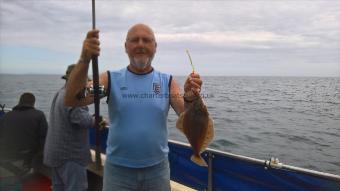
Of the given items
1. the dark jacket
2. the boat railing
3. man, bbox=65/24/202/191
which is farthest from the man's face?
the dark jacket

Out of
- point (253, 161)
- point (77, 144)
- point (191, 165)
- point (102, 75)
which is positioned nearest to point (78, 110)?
point (77, 144)

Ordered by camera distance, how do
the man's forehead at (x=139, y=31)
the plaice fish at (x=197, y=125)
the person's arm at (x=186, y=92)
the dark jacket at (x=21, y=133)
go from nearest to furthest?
the person's arm at (x=186, y=92) → the plaice fish at (x=197, y=125) → the man's forehead at (x=139, y=31) → the dark jacket at (x=21, y=133)

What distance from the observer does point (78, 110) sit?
458 cm

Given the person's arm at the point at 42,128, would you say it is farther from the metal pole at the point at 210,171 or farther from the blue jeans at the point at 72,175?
the metal pole at the point at 210,171

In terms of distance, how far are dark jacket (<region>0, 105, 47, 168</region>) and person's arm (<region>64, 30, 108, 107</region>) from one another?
3.13m

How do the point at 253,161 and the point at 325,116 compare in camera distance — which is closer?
the point at 253,161

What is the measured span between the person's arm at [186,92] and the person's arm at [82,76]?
2.16ft

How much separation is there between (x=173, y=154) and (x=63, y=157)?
1.55 metres

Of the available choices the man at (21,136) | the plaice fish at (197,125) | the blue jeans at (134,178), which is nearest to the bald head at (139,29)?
the plaice fish at (197,125)

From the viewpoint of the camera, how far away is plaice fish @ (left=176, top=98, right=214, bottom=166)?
3.17 metres

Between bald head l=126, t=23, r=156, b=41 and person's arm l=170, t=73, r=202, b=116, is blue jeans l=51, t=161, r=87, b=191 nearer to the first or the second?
person's arm l=170, t=73, r=202, b=116

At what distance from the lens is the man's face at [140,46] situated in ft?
10.7

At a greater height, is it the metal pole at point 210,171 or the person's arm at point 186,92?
the person's arm at point 186,92

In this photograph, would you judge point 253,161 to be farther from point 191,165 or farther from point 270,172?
point 191,165
